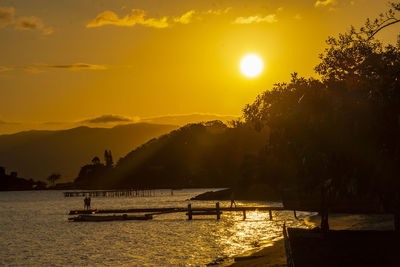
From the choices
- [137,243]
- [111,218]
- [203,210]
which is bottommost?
[137,243]

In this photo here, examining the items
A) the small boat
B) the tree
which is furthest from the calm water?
the tree

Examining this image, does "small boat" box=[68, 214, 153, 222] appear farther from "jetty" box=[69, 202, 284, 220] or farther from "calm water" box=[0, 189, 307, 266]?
"jetty" box=[69, 202, 284, 220]

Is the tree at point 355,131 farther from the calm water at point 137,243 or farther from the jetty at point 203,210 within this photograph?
the jetty at point 203,210

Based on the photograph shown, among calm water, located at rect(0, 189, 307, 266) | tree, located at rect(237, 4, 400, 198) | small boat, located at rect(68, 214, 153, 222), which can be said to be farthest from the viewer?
small boat, located at rect(68, 214, 153, 222)

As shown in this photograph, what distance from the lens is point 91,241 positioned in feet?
184

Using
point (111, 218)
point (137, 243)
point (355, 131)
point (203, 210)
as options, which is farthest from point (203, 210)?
point (355, 131)

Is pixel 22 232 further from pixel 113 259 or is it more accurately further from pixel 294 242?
pixel 294 242

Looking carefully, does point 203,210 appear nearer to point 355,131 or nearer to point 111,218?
point 111,218

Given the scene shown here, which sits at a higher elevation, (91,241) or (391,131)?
(391,131)

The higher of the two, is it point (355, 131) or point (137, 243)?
point (355, 131)

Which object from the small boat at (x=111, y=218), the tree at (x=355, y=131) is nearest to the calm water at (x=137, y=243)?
the small boat at (x=111, y=218)

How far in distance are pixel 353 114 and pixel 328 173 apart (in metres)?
3.16

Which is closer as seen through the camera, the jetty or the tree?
the tree

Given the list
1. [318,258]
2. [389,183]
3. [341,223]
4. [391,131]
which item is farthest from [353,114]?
[341,223]
